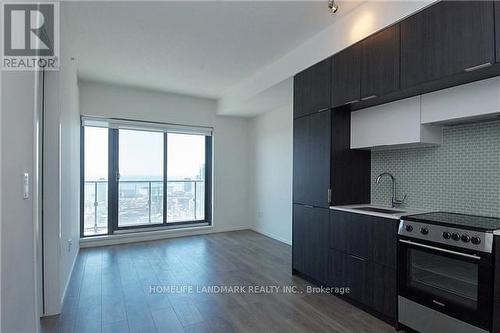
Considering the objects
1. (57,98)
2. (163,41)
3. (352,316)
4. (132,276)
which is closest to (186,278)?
(132,276)

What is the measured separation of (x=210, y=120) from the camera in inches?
228

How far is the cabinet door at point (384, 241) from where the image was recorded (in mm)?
2268

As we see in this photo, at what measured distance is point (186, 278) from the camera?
3.28 meters

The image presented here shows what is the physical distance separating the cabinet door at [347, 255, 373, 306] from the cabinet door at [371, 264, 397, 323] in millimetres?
53

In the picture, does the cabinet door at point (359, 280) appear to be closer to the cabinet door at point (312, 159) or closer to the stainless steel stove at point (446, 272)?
the stainless steel stove at point (446, 272)

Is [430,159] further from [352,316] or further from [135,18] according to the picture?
[135,18]

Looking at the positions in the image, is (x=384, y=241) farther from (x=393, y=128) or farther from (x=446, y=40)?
(x=446, y=40)

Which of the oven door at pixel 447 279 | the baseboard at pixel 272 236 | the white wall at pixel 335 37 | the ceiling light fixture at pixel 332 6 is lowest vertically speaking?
the baseboard at pixel 272 236

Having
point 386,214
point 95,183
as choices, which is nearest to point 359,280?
point 386,214

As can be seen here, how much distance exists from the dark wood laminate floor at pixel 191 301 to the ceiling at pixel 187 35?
275 cm

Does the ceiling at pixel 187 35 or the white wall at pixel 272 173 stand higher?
the ceiling at pixel 187 35

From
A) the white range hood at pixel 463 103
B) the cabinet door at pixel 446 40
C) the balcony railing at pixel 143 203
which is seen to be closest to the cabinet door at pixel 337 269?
the white range hood at pixel 463 103

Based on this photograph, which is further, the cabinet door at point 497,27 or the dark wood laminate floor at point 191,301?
the dark wood laminate floor at point 191,301

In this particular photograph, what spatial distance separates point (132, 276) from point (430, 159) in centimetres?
349
